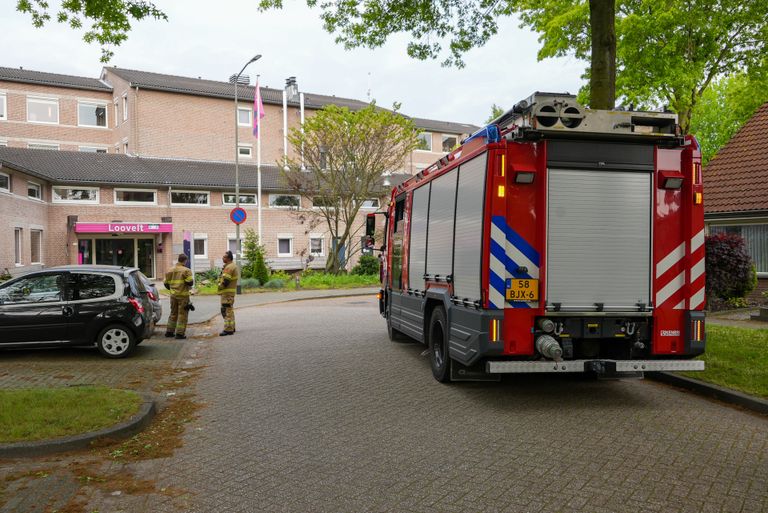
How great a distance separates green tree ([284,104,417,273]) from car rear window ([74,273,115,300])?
2076cm

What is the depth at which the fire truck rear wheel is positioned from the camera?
804cm

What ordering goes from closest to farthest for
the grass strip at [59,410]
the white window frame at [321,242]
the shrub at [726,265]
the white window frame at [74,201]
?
the grass strip at [59,410] < the shrub at [726,265] < the white window frame at [74,201] < the white window frame at [321,242]

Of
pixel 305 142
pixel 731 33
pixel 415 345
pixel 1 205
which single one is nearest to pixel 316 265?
pixel 305 142

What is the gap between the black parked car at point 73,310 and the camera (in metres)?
10.2

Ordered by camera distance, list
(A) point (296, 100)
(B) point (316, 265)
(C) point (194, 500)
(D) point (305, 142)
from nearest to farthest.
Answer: (C) point (194, 500) < (D) point (305, 142) < (B) point (316, 265) < (A) point (296, 100)

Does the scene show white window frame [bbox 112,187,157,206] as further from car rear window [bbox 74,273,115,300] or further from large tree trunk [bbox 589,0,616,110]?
large tree trunk [bbox 589,0,616,110]

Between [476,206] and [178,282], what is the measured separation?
26.5ft

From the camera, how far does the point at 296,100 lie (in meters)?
51.8

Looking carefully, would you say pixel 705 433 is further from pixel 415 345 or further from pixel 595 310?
pixel 415 345

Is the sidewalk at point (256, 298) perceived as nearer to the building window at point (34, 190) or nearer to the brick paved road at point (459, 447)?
the building window at point (34, 190)

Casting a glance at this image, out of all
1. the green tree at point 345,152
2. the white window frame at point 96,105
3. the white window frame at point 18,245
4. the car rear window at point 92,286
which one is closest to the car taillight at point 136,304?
the car rear window at point 92,286

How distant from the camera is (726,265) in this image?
15.8m

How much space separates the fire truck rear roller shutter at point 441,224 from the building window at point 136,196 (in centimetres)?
3271

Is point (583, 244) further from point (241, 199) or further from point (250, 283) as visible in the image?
point (241, 199)
